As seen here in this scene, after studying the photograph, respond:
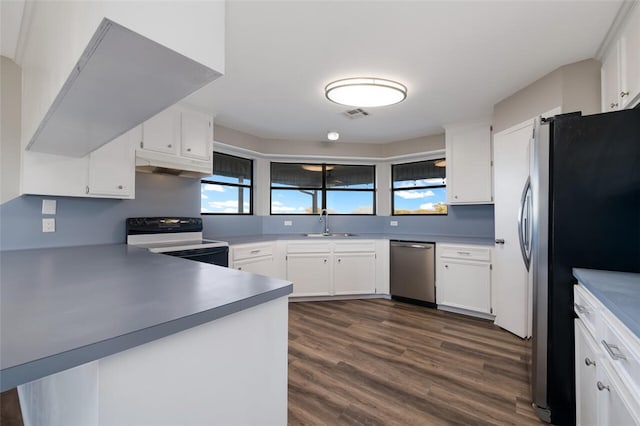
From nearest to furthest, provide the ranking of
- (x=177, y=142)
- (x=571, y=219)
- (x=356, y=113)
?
(x=571, y=219) < (x=177, y=142) < (x=356, y=113)

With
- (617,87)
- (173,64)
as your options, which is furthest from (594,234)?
(173,64)

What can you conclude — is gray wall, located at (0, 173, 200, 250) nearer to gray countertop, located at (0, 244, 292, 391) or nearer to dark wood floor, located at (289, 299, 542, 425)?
gray countertop, located at (0, 244, 292, 391)

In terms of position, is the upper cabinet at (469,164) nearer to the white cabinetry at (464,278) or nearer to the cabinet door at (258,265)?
the white cabinetry at (464,278)

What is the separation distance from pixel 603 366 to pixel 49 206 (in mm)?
3520

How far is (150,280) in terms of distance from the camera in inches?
45.3

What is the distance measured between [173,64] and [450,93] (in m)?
2.78

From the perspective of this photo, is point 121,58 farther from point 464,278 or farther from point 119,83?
point 464,278

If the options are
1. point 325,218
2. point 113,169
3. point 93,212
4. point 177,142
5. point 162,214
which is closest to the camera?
point 113,169

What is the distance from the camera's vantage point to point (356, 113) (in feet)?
11.0

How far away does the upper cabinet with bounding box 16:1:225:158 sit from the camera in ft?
2.23

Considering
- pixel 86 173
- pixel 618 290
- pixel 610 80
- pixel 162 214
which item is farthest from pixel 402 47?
pixel 162 214

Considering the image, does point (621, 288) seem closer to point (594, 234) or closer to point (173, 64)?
point (594, 234)

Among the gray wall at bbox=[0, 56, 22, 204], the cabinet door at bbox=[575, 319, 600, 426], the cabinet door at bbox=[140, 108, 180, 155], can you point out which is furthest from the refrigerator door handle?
the gray wall at bbox=[0, 56, 22, 204]

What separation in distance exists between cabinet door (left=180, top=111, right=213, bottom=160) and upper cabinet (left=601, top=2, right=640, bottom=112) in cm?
→ 340
